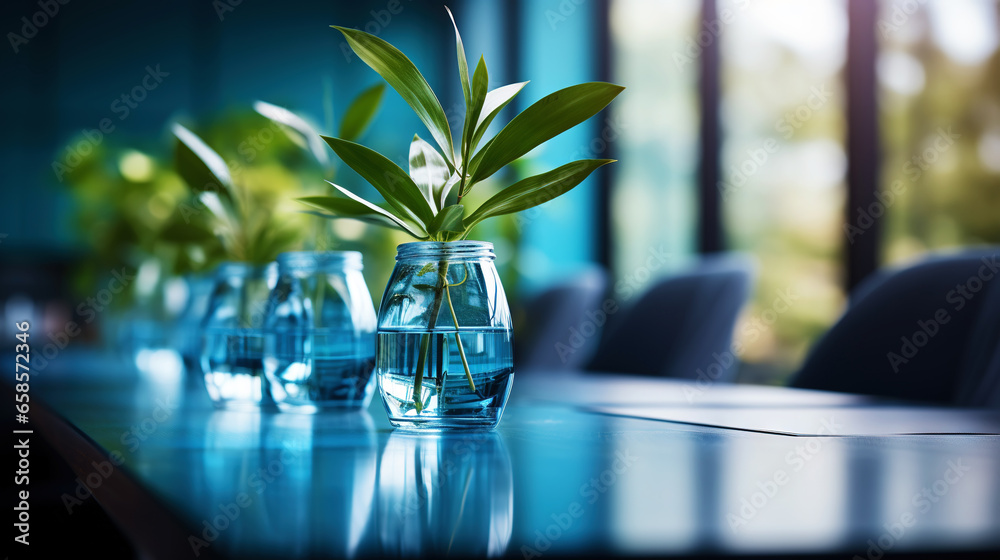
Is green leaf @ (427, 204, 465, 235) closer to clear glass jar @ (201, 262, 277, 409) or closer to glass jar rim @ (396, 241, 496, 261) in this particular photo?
glass jar rim @ (396, 241, 496, 261)

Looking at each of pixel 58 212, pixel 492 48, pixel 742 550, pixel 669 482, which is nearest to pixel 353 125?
pixel 669 482

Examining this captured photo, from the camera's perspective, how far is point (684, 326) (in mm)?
1797

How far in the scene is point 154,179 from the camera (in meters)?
2.01

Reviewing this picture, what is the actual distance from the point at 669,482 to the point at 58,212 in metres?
5.57

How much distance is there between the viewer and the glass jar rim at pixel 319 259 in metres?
0.94

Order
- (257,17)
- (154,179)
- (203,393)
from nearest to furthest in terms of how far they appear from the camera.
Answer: (203,393) < (154,179) < (257,17)

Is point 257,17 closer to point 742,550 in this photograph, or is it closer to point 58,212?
point 58,212
